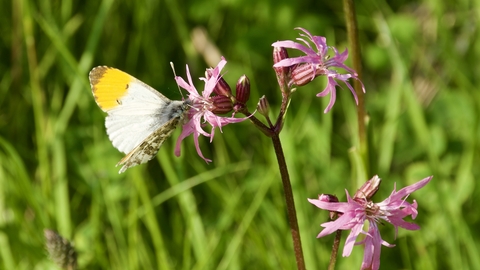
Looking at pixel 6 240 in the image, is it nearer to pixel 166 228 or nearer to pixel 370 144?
pixel 166 228

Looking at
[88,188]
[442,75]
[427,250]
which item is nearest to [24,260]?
[88,188]

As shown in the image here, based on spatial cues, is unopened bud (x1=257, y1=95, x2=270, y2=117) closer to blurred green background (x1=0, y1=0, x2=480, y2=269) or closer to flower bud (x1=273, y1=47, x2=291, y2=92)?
flower bud (x1=273, y1=47, x2=291, y2=92)

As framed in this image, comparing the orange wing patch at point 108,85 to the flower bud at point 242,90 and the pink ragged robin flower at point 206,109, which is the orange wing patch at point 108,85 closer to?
the pink ragged robin flower at point 206,109

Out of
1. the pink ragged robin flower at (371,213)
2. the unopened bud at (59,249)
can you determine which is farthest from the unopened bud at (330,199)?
the unopened bud at (59,249)

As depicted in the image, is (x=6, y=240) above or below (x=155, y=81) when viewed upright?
below

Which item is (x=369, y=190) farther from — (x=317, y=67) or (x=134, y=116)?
(x=134, y=116)
